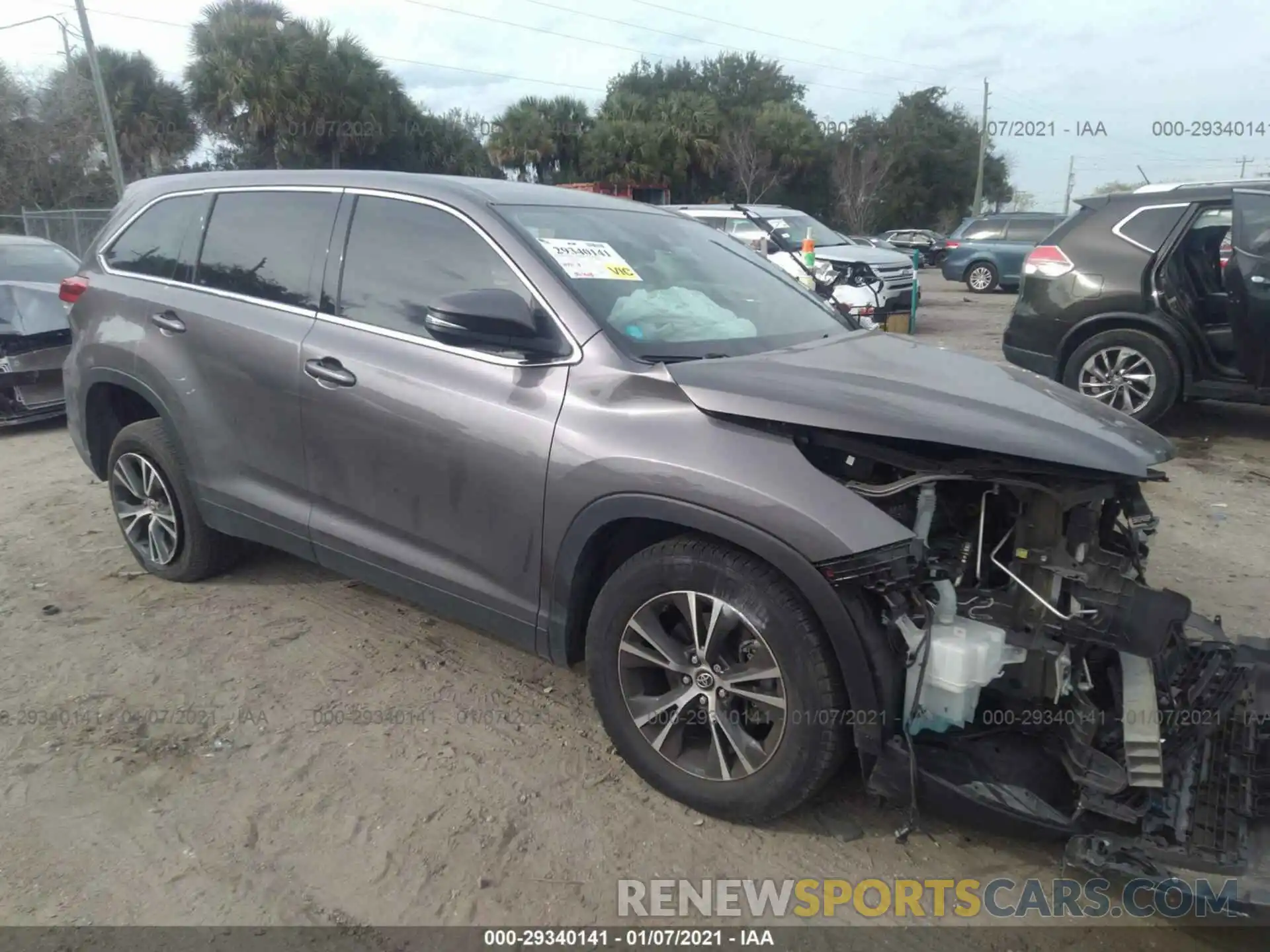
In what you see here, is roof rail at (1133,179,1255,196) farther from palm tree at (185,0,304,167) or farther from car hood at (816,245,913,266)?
palm tree at (185,0,304,167)

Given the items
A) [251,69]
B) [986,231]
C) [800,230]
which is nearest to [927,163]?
[986,231]

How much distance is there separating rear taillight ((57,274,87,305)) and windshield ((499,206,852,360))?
2.54 m

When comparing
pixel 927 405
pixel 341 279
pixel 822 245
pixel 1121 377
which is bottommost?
pixel 1121 377

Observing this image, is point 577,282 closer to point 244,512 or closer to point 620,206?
point 620,206

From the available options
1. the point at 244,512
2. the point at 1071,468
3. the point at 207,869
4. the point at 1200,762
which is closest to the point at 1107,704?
the point at 1200,762

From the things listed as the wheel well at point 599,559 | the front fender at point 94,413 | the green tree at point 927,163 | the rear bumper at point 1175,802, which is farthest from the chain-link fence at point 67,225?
the green tree at point 927,163

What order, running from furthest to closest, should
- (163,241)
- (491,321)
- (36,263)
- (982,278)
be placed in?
1. (982,278)
2. (36,263)
3. (163,241)
4. (491,321)

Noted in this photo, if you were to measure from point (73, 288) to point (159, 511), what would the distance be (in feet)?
3.96

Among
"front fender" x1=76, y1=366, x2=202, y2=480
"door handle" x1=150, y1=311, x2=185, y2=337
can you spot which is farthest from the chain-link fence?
"door handle" x1=150, y1=311, x2=185, y2=337

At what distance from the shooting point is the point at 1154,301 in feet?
21.6

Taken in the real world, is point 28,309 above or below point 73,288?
below

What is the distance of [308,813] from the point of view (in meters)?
2.81

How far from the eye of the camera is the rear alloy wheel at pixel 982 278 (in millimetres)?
20578

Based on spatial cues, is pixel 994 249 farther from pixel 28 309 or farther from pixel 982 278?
pixel 28 309
